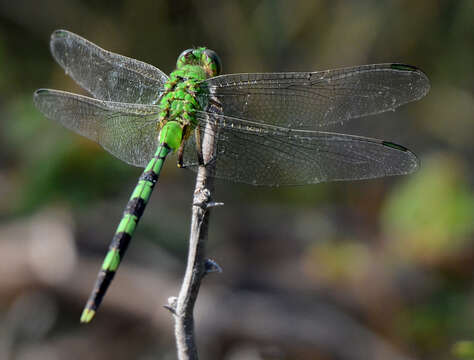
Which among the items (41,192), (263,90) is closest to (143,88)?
(263,90)

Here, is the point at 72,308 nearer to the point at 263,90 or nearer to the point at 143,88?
the point at 143,88

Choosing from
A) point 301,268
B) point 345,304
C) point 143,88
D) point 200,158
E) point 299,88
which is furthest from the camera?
point 301,268

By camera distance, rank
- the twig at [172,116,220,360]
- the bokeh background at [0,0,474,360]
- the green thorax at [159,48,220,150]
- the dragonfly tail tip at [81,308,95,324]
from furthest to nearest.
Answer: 1. the bokeh background at [0,0,474,360]
2. the green thorax at [159,48,220,150]
3. the dragonfly tail tip at [81,308,95,324]
4. the twig at [172,116,220,360]

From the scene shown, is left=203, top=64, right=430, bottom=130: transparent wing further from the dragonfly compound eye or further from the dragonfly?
the dragonfly compound eye

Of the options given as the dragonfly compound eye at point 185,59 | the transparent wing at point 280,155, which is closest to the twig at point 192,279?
the transparent wing at point 280,155

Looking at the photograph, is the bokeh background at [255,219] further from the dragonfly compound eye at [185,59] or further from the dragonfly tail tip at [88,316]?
the dragonfly tail tip at [88,316]

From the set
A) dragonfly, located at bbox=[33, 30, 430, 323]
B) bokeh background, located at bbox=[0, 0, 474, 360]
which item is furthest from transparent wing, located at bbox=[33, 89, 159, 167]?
bokeh background, located at bbox=[0, 0, 474, 360]
